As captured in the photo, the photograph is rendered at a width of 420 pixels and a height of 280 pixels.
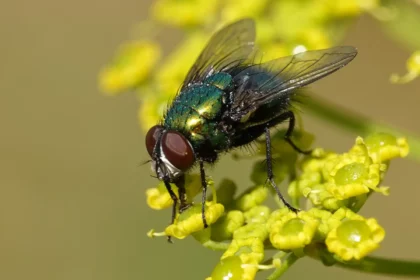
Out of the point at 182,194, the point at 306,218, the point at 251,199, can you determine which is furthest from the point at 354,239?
the point at 182,194

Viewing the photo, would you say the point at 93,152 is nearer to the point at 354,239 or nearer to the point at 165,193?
the point at 165,193

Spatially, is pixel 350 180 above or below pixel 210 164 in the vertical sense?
below

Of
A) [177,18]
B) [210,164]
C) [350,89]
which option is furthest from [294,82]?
[350,89]

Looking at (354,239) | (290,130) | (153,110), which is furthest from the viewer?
(153,110)

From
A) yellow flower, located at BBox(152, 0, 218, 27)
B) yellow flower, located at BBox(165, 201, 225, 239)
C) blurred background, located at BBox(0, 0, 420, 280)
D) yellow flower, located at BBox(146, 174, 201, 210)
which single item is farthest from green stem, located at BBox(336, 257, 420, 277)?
blurred background, located at BBox(0, 0, 420, 280)

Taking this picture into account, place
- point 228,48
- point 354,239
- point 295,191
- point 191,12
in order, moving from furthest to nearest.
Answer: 1. point 191,12
2. point 228,48
3. point 295,191
4. point 354,239

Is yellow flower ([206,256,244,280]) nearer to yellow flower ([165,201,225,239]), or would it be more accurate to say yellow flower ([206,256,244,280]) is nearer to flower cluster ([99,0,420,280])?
flower cluster ([99,0,420,280])

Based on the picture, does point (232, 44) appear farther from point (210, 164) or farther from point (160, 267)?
point (160, 267)
